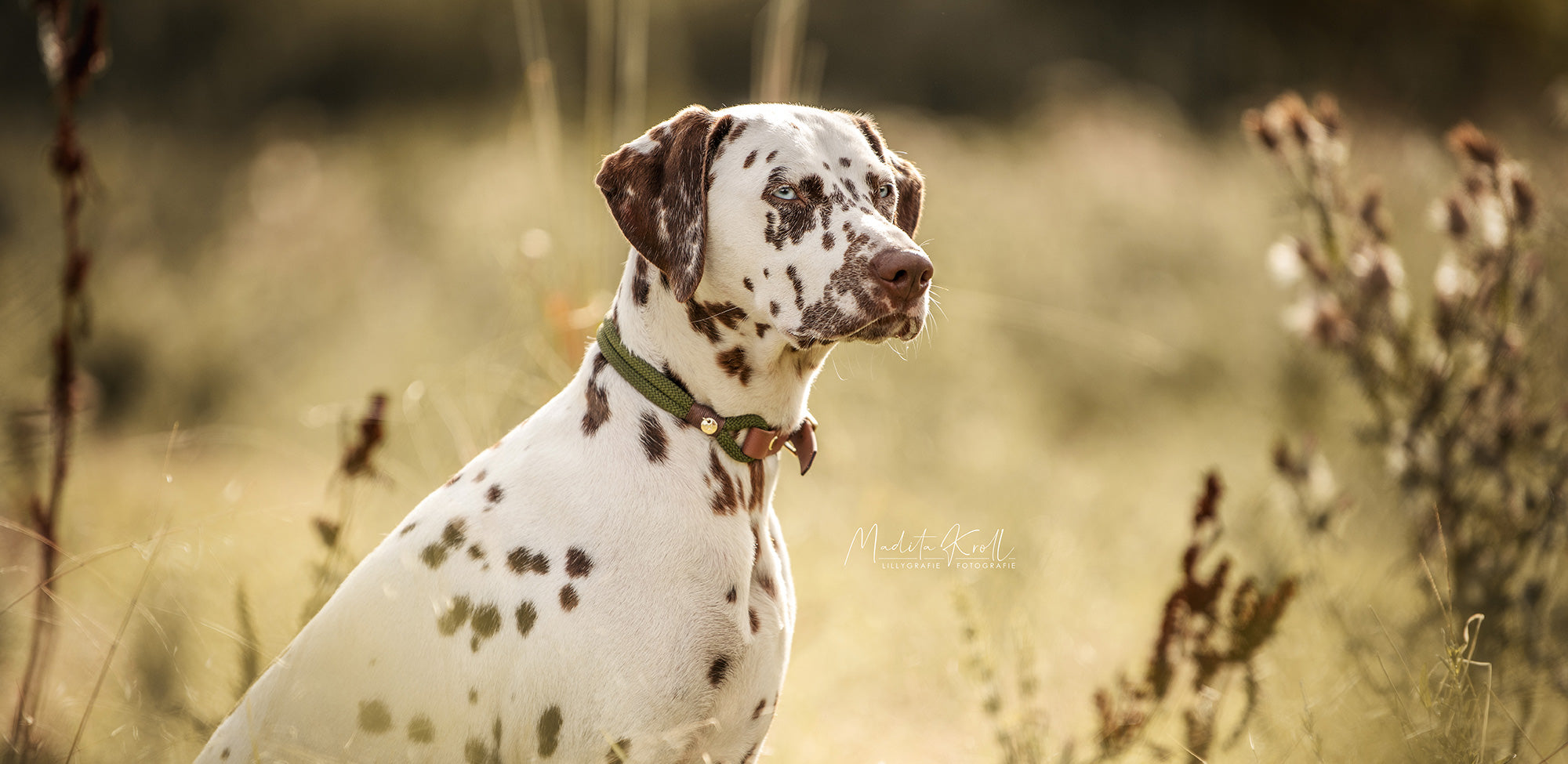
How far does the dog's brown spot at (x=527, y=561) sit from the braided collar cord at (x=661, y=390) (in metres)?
0.39

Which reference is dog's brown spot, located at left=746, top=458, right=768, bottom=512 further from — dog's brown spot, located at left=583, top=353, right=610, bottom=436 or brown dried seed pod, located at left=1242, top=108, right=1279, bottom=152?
brown dried seed pod, located at left=1242, top=108, right=1279, bottom=152

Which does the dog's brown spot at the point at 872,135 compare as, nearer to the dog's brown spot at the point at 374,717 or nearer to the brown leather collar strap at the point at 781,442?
the brown leather collar strap at the point at 781,442

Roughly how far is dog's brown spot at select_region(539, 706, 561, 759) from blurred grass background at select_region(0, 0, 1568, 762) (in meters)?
0.86

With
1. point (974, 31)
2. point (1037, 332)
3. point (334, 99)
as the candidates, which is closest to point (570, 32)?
point (334, 99)

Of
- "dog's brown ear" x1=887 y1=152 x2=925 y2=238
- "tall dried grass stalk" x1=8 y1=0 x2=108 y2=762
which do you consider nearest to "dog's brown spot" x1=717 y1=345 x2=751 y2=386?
"dog's brown ear" x1=887 y1=152 x2=925 y2=238

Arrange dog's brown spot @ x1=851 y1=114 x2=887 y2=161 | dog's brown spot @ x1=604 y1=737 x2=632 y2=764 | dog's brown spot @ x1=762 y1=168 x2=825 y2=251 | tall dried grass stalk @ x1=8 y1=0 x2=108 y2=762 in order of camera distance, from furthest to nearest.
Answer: dog's brown spot @ x1=851 y1=114 x2=887 y2=161 → tall dried grass stalk @ x1=8 y1=0 x2=108 y2=762 → dog's brown spot @ x1=762 y1=168 x2=825 y2=251 → dog's brown spot @ x1=604 y1=737 x2=632 y2=764

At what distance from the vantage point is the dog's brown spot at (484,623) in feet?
5.83

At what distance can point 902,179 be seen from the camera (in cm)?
229

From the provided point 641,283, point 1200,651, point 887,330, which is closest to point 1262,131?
point 1200,651

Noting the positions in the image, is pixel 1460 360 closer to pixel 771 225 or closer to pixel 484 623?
pixel 771 225

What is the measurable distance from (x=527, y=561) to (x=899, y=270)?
36.9 inches

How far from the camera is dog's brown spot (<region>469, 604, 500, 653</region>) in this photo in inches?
70.0

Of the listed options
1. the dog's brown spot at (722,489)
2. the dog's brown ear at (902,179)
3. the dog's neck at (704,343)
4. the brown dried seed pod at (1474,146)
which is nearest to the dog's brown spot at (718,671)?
the dog's brown spot at (722,489)

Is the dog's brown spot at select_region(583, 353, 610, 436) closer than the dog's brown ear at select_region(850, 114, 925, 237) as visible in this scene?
Yes
